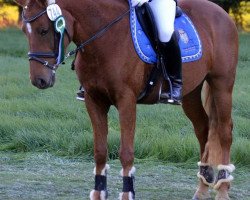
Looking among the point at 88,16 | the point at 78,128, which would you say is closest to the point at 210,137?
the point at 88,16

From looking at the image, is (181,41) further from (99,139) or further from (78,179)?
(78,179)

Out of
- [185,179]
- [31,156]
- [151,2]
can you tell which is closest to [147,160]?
[185,179]

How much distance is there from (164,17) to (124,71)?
2.40 feet

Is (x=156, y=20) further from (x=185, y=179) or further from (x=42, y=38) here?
(x=185, y=179)

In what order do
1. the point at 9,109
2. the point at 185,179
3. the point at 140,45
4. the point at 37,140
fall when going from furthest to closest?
the point at 9,109 < the point at 37,140 < the point at 185,179 < the point at 140,45

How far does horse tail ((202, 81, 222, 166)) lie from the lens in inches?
287

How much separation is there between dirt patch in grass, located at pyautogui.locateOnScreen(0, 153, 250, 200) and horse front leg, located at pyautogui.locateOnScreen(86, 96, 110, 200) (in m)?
0.41

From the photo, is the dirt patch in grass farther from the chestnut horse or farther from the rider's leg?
the rider's leg

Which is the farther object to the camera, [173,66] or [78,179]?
[78,179]

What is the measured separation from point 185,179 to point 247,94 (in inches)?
218

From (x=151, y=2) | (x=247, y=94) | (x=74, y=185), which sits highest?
(x=151, y=2)

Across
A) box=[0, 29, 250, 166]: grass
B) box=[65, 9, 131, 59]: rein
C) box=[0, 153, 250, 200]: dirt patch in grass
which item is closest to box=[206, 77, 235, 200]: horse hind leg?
box=[0, 153, 250, 200]: dirt patch in grass

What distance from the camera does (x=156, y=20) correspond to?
6504mm

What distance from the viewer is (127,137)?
6129mm
